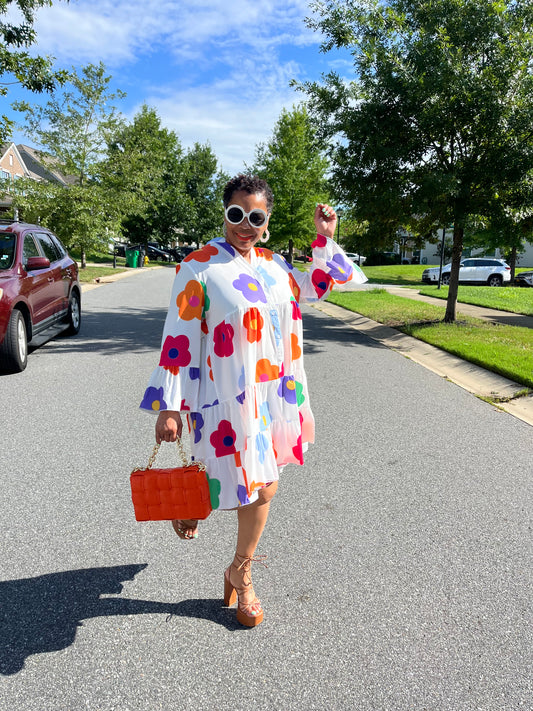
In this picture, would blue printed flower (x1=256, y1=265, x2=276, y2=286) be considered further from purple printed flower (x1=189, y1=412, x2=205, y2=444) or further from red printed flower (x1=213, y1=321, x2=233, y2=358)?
purple printed flower (x1=189, y1=412, x2=205, y2=444)

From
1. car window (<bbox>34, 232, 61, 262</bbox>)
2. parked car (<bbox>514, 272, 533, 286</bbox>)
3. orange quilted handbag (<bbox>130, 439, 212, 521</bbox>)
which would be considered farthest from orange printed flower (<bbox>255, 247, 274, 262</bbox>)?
parked car (<bbox>514, 272, 533, 286</bbox>)

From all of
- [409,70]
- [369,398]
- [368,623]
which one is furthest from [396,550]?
[409,70]

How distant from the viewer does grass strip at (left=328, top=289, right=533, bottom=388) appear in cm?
758

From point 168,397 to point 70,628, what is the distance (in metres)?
1.08

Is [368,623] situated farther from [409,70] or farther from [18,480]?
[409,70]

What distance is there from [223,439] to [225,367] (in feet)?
0.95

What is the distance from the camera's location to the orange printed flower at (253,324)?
7.36 ft

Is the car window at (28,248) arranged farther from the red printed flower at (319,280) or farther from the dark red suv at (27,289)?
the red printed flower at (319,280)

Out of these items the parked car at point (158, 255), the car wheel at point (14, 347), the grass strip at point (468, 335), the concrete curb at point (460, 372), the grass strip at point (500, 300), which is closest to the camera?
the concrete curb at point (460, 372)

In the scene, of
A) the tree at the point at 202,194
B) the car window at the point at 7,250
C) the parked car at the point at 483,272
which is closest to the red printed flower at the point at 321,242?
the car window at the point at 7,250

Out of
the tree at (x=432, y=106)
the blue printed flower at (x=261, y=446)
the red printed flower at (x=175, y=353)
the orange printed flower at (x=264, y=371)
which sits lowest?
the blue printed flower at (x=261, y=446)

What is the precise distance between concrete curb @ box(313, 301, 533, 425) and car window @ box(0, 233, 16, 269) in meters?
5.88

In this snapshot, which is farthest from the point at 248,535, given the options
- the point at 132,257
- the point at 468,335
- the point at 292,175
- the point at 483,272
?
the point at 132,257

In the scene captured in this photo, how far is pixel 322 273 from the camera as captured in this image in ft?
8.68
